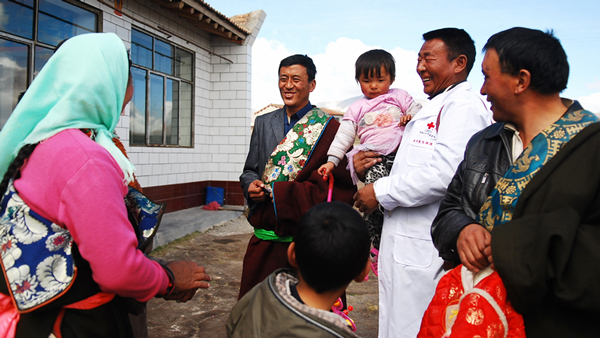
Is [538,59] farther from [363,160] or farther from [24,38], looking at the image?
[24,38]

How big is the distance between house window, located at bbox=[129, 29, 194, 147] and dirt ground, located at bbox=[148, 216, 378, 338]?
2023 mm

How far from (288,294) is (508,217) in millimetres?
744

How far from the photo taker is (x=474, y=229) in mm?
1405

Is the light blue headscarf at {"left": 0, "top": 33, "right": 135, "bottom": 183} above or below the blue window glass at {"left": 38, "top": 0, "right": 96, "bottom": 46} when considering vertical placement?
below

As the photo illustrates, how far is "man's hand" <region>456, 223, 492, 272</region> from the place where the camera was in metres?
1.32

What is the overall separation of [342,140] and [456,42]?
2.97 ft

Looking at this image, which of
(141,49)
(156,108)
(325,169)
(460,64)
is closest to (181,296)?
(325,169)

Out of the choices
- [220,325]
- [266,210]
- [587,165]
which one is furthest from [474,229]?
[220,325]

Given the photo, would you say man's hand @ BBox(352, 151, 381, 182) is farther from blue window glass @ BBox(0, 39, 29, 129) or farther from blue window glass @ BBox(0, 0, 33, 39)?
blue window glass @ BBox(0, 0, 33, 39)

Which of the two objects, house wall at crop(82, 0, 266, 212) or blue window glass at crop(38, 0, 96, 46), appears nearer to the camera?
blue window glass at crop(38, 0, 96, 46)

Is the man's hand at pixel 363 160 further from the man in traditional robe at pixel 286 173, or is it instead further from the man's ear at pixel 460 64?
the man's ear at pixel 460 64

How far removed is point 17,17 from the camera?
475 cm

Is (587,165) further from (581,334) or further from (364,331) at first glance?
(364,331)

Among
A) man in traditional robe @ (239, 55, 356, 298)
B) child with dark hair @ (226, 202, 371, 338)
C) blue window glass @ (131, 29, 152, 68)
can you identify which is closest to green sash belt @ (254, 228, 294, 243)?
man in traditional robe @ (239, 55, 356, 298)
